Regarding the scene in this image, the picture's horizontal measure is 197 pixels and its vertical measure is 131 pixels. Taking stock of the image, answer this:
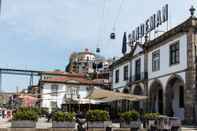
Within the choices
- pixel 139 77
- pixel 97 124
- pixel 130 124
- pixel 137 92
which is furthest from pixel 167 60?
pixel 97 124

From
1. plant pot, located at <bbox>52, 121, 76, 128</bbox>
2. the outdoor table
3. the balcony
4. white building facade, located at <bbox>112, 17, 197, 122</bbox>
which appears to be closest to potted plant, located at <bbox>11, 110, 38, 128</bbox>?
plant pot, located at <bbox>52, 121, 76, 128</bbox>

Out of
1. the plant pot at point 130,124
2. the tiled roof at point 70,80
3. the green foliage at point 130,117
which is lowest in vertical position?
the plant pot at point 130,124

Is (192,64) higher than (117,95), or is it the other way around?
(192,64)

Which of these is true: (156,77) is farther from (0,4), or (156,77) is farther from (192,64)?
(0,4)

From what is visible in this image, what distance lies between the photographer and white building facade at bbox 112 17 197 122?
26.6 metres

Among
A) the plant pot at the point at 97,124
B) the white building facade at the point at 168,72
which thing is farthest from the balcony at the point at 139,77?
the plant pot at the point at 97,124

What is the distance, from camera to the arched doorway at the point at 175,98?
2968 cm

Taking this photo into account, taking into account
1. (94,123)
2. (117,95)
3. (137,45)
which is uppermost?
(137,45)

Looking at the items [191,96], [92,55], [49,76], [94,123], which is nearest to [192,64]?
[191,96]

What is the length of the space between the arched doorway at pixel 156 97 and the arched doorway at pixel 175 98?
216cm

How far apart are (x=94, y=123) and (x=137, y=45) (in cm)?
1715

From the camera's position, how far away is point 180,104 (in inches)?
1179

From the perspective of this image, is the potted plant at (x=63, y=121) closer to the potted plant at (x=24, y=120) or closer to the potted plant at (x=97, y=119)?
the potted plant at (x=97, y=119)

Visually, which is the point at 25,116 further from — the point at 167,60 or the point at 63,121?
the point at 167,60
